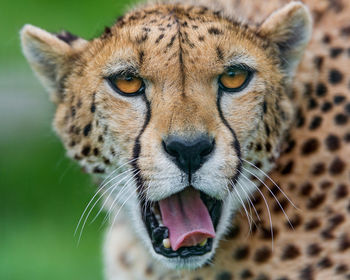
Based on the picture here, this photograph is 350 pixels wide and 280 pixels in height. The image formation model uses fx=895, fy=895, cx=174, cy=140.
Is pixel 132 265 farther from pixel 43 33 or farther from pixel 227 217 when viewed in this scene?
pixel 43 33

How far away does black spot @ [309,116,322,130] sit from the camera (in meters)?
3.22

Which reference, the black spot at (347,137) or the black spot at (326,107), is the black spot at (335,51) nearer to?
the black spot at (326,107)

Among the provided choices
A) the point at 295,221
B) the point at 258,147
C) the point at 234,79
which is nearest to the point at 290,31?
the point at 234,79

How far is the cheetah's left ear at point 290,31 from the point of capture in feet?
10.3

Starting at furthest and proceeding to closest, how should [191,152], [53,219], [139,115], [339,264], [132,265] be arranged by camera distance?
[53,219] → [132,265] → [339,264] → [139,115] → [191,152]

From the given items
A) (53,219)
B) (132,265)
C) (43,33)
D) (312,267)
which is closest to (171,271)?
(132,265)

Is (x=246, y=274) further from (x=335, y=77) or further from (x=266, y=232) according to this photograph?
(x=335, y=77)

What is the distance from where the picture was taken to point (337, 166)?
318 centimetres

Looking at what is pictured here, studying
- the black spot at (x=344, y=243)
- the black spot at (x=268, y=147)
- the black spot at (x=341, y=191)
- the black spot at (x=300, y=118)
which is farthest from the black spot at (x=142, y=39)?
the black spot at (x=344, y=243)

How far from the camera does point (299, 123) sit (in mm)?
3229

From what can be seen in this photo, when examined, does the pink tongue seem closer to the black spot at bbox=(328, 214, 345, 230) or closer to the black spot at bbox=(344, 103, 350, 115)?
the black spot at bbox=(328, 214, 345, 230)

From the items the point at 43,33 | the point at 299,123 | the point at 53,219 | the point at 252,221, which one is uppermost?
the point at 43,33

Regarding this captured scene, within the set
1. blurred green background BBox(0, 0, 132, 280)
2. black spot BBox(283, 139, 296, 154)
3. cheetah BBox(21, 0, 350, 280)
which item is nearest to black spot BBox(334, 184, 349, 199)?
cheetah BBox(21, 0, 350, 280)

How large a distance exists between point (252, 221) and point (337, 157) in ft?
1.24
